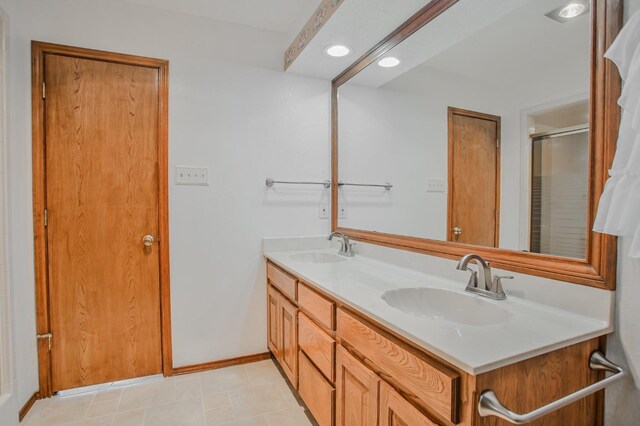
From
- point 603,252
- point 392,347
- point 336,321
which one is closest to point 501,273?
point 603,252

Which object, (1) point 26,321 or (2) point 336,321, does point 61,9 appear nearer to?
(1) point 26,321

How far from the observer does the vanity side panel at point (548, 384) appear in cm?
74

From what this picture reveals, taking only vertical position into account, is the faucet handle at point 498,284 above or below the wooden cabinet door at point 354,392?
above

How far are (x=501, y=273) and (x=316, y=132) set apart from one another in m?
1.61

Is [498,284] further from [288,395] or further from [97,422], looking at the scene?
[97,422]

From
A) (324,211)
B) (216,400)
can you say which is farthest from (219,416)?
(324,211)

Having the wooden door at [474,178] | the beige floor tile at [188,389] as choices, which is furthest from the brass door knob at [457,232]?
the beige floor tile at [188,389]

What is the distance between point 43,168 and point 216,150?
3.08 feet

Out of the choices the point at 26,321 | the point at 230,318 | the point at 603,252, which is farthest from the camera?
the point at 230,318

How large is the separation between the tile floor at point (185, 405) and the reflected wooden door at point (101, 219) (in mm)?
147

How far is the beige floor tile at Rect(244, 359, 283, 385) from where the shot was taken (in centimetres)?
200

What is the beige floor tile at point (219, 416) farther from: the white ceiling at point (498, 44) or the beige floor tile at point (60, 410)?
the white ceiling at point (498, 44)

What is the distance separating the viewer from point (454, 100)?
1.48 metres

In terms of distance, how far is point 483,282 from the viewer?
1.18 m
